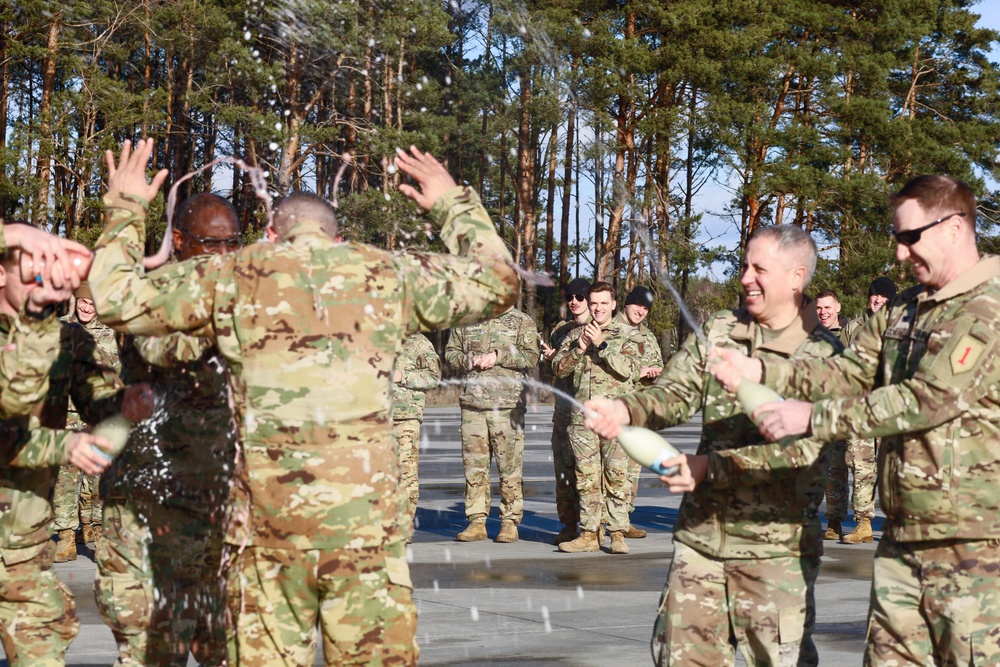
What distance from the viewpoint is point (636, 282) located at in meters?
Result: 45.2

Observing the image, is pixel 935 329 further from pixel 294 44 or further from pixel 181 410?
pixel 294 44

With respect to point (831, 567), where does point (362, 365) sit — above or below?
above

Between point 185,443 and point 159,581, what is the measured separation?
59 cm

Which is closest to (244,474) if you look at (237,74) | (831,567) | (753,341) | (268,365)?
(268,365)

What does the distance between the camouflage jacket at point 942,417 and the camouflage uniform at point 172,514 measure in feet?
8.33

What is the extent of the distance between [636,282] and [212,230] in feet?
131

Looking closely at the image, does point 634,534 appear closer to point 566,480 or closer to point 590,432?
point 566,480

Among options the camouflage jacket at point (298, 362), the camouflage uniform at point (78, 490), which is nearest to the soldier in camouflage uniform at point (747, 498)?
the camouflage jacket at point (298, 362)

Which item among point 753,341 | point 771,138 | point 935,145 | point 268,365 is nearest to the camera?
point 268,365

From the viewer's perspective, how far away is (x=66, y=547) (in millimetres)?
11219

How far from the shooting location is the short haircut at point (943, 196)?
4.93m

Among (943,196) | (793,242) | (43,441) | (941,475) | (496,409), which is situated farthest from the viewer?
(496,409)

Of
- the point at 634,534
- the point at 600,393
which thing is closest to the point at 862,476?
the point at 634,534

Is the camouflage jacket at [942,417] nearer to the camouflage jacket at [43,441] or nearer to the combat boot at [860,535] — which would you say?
the camouflage jacket at [43,441]
